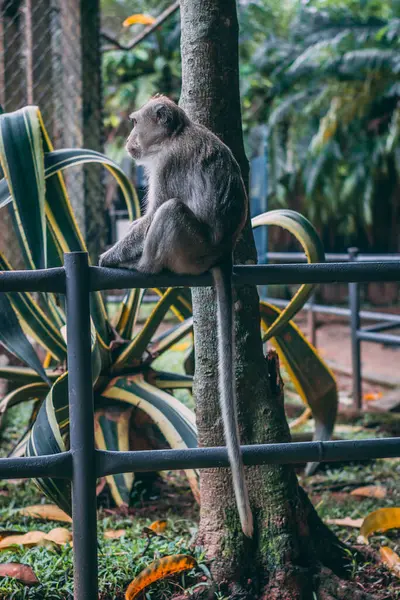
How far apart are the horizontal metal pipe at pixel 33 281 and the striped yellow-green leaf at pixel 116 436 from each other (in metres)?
1.48

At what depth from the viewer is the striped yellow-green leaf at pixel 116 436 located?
2953 millimetres

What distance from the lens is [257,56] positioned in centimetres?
1330

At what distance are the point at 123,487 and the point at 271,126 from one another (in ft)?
34.4

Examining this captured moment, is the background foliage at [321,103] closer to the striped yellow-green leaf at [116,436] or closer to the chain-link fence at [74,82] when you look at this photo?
the chain-link fence at [74,82]

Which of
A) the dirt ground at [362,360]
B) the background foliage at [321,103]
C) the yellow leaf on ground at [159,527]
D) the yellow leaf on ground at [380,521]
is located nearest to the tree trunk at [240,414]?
the yellow leaf on ground at [380,521]

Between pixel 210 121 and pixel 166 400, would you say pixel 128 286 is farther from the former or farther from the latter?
pixel 166 400

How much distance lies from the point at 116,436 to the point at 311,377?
895 millimetres

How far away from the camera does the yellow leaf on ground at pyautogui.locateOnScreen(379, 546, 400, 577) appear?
7.09 feet

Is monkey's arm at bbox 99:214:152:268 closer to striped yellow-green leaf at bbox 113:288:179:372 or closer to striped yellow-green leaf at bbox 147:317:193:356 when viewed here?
Result: striped yellow-green leaf at bbox 113:288:179:372

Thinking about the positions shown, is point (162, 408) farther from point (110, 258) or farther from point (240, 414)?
point (110, 258)

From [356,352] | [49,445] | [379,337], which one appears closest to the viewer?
[49,445]

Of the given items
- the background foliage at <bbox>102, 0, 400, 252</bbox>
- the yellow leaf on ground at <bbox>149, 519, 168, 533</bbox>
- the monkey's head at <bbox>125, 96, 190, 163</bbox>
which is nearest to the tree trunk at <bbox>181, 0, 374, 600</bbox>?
the monkey's head at <bbox>125, 96, 190, 163</bbox>

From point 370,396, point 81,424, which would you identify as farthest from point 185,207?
point 370,396

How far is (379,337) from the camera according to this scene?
4.99 meters
